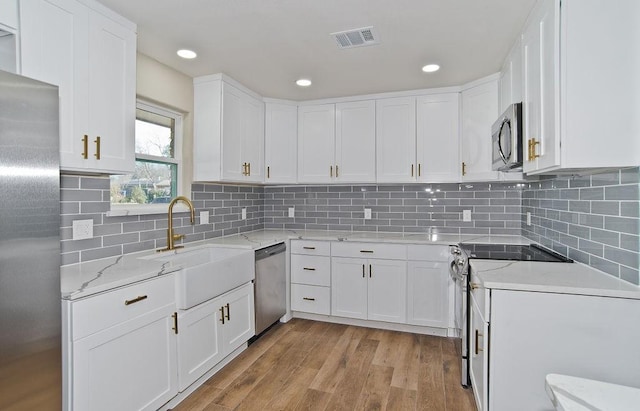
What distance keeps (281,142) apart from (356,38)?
161 cm

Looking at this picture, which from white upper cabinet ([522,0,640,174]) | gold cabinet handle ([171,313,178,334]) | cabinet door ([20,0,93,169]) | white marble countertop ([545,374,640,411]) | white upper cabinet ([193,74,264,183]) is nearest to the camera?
white marble countertop ([545,374,640,411])

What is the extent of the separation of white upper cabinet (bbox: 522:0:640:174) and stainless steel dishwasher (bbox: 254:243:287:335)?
2228 mm

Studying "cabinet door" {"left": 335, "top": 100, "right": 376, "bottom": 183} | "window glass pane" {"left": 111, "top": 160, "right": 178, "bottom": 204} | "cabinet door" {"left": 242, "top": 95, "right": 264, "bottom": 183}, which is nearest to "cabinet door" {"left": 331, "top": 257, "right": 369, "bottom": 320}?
"cabinet door" {"left": 335, "top": 100, "right": 376, "bottom": 183}

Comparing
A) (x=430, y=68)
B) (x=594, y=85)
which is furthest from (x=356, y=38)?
(x=594, y=85)

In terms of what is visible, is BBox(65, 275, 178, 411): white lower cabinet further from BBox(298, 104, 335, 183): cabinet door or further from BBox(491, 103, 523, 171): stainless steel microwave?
BBox(491, 103, 523, 171): stainless steel microwave

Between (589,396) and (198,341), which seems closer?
(589,396)

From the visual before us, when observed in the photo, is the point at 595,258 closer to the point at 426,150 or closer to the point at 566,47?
the point at 566,47

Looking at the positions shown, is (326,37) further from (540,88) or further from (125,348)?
(125,348)

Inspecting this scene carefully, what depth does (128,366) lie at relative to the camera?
1.76 m

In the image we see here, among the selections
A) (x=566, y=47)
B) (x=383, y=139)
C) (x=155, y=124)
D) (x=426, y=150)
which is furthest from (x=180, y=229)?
(x=566, y=47)

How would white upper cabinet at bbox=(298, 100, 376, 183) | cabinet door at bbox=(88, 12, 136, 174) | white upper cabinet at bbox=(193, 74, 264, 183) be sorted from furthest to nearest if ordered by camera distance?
white upper cabinet at bbox=(298, 100, 376, 183) < white upper cabinet at bbox=(193, 74, 264, 183) < cabinet door at bbox=(88, 12, 136, 174)

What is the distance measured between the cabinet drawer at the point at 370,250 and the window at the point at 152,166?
155cm

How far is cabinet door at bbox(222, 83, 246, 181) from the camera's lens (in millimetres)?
2996

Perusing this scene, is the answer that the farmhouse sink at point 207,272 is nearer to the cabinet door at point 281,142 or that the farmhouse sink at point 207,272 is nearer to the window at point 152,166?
the window at point 152,166
